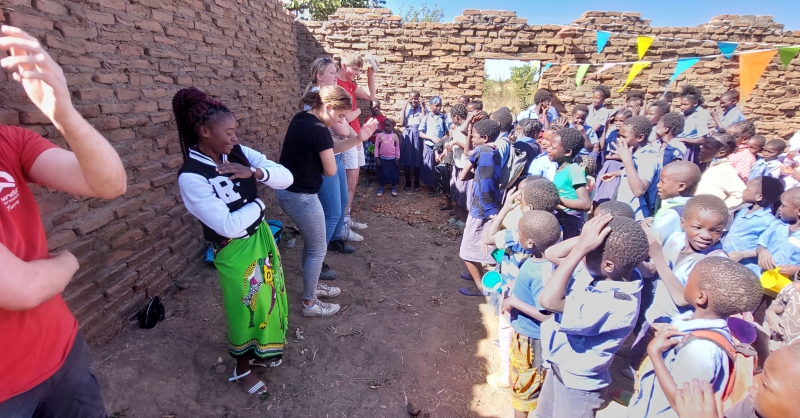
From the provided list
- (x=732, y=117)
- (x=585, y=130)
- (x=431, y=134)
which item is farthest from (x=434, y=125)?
(x=732, y=117)

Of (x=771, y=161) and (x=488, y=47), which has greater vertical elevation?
(x=488, y=47)

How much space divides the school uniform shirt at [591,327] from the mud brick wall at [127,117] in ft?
9.31

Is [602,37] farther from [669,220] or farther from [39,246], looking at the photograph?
[39,246]

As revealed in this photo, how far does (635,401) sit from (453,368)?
52.7 inches

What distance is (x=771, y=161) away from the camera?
4.12 metres

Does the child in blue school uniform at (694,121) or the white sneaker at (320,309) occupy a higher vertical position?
the child in blue school uniform at (694,121)

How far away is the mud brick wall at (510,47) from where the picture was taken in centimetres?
730

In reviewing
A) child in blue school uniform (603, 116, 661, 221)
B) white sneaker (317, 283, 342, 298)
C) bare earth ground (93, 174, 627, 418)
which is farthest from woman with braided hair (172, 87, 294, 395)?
child in blue school uniform (603, 116, 661, 221)

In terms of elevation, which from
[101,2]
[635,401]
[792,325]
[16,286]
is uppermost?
[101,2]

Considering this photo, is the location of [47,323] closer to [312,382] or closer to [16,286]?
[16,286]

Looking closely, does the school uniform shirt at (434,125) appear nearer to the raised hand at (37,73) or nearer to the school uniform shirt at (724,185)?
the school uniform shirt at (724,185)

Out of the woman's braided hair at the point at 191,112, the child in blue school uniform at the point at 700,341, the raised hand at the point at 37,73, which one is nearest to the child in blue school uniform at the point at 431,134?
the woman's braided hair at the point at 191,112

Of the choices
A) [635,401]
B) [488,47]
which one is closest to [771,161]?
[635,401]

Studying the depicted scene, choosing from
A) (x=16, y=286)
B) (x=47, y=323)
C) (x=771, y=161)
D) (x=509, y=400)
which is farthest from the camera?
(x=771, y=161)
